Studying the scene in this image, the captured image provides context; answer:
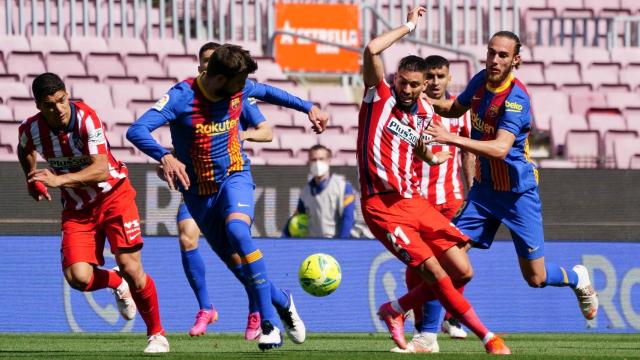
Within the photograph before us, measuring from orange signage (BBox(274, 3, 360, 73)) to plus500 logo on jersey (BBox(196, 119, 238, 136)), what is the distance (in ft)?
42.2

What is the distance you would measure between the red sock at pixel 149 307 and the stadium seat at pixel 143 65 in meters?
10.5

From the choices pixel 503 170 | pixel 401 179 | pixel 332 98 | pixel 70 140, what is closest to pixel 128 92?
pixel 332 98

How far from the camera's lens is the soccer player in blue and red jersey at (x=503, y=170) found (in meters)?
9.53

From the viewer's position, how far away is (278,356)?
879 centimetres

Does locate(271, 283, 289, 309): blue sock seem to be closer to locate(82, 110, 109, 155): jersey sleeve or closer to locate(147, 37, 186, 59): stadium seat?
locate(82, 110, 109, 155): jersey sleeve

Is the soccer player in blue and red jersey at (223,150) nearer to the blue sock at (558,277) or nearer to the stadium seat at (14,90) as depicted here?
the blue sock at (558,277)

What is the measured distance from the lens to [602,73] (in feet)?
73.3

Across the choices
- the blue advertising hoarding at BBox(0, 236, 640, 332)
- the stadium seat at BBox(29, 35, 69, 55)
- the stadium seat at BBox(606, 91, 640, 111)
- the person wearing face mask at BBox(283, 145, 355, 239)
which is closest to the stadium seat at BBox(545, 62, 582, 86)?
the stadium seat at BBox(606, 91, 640, 111)

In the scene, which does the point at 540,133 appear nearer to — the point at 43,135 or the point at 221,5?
the point at 221,5

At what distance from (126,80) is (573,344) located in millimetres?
9783

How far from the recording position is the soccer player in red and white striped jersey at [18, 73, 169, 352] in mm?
9086

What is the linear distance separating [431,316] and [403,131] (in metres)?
1.55

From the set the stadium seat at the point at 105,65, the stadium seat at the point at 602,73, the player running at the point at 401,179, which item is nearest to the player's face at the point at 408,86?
the player running at the point at 401,179

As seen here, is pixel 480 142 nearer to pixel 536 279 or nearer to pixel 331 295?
pixel 536 279
